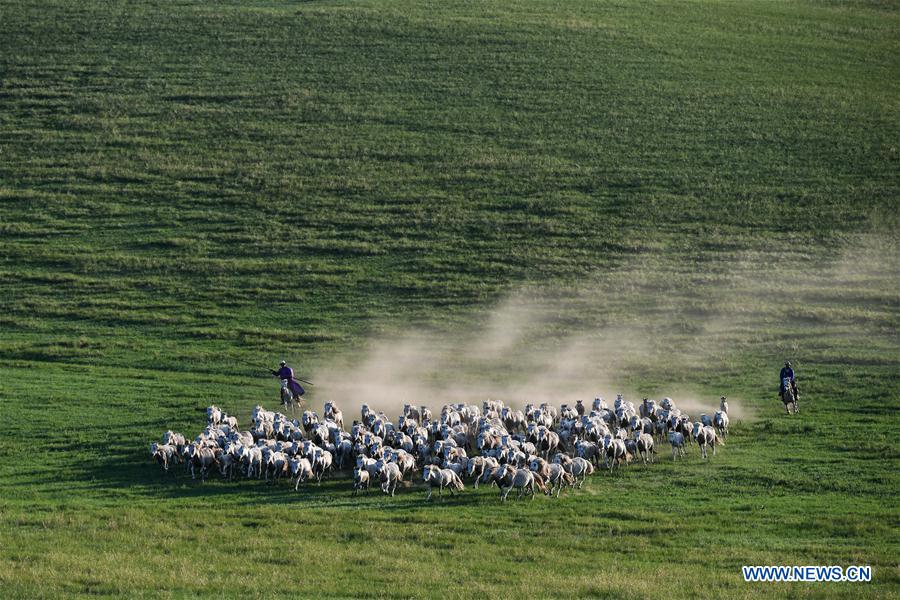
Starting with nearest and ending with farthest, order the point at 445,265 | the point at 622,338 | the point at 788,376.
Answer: the point at 788,376
the point at 622,338
the point at 445,265

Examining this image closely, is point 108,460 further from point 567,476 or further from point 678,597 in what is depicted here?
point 678,597

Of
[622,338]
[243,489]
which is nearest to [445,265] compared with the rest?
[622,338]

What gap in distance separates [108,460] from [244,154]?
44207 mm

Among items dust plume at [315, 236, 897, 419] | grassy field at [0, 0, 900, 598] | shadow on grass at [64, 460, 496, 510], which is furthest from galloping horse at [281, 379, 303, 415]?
shadow on grass at [64, 460, 496, 510]

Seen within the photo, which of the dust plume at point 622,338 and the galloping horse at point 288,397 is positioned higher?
the dust plume at point 622,338

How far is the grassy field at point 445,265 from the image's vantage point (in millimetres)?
27641

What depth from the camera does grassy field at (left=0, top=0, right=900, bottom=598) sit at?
27.6 metres

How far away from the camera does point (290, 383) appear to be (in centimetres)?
4116

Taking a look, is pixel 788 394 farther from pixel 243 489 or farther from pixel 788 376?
pixel 243 489

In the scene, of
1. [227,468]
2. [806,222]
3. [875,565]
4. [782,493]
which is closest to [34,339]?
[227,468]

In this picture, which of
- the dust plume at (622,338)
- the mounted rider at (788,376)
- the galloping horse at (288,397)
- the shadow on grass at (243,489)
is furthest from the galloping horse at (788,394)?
the galloping horse at (288,397)

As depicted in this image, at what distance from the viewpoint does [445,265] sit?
62.2 meters

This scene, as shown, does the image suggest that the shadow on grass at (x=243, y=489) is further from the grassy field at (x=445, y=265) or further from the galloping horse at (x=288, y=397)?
the galloping horse at (x=288, y=397)

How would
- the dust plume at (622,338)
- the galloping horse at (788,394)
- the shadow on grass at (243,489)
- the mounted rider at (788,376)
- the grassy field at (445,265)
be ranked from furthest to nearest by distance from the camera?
1. the dust plume at (622,338)
2. the galloping horse at (788,394)
3. the mounted rider at (788,376)
4. the shadow on grass at (243,489)
5. the grassy field at (445,265)
